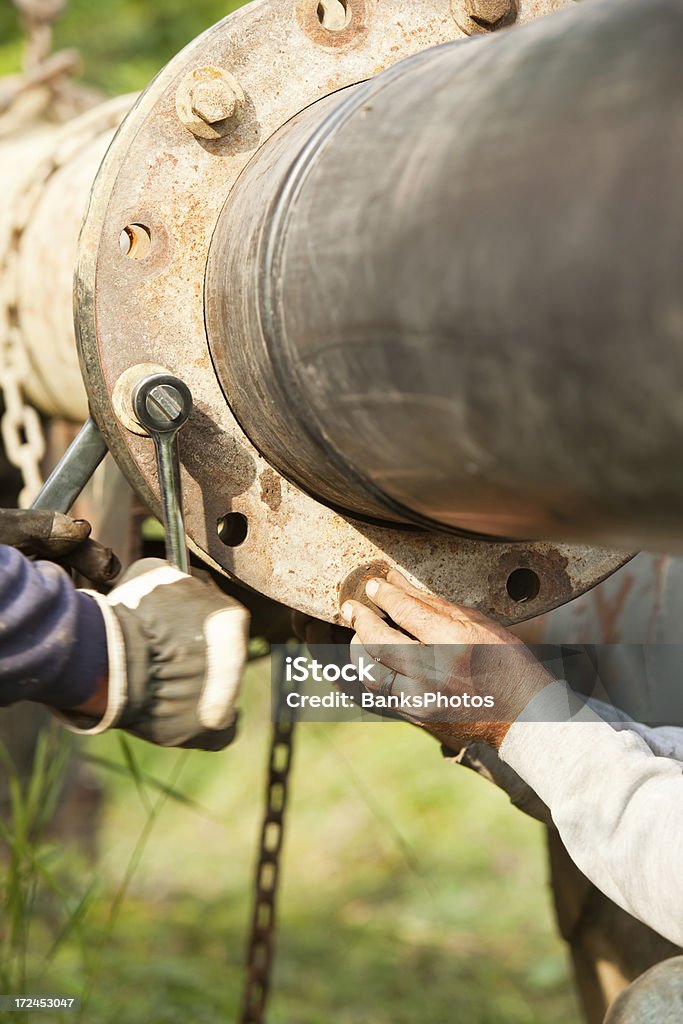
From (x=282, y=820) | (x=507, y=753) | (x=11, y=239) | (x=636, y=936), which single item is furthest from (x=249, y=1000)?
(x=11, y=239)

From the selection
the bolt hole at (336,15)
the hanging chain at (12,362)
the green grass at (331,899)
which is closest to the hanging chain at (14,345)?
the hanging chain at (12,362)

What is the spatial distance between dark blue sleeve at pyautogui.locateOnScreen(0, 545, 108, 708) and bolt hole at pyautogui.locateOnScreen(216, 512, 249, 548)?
0.21 metres

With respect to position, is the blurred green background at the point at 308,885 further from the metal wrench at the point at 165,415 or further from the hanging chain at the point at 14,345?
the metal wrench at the point at 165,415

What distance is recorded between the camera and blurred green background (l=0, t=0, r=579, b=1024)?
10.9 ft

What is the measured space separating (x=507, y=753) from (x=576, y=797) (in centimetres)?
9

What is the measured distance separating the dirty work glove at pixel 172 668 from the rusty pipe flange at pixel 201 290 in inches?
5.9

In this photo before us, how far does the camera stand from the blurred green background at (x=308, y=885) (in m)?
3.31

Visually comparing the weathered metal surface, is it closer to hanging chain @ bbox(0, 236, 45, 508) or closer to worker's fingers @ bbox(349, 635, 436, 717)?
hanging chain @ bbox(0, 236, 45, 508)

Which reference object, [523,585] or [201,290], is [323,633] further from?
[201,290]

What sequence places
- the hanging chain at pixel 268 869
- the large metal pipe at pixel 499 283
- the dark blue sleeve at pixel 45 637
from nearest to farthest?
the large metal pipe at pixel 499 283
the dark blue sleeve at pixel 45 637
the hanging chain at pixel 268 869

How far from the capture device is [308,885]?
4.19 metres

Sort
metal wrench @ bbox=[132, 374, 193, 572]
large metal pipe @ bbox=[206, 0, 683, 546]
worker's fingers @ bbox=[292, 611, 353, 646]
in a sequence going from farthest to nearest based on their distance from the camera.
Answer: worker's fingers @ bbox=[292, 611, 353, 646] → metal wrench @ bbox=[132, 374, 193, 572] → large metal pipe @ bbox=[206, 0, 683, 546]

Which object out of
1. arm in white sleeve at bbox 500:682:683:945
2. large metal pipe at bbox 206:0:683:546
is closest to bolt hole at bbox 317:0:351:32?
large metal pipe at bbox 206:0:683:546

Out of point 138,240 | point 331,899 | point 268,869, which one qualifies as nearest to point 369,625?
point 138,240
